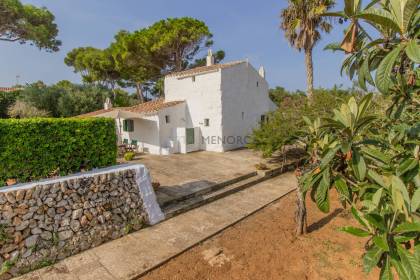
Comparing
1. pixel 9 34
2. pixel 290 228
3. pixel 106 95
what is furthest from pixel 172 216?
pixel 9 34

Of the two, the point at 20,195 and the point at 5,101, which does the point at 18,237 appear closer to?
the point at 20,195

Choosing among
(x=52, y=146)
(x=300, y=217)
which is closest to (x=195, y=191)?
(x=300, y=217)

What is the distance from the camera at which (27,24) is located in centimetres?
2273

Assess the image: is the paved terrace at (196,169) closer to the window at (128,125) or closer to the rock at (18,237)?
the window at (128,125)

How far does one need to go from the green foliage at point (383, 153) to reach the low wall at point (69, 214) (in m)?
6.20

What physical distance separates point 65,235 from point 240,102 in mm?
16227

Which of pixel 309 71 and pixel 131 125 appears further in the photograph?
pixel 131 125

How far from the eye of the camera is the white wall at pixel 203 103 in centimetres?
1791

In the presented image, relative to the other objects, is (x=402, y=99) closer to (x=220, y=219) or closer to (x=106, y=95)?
(x=220, y=219)

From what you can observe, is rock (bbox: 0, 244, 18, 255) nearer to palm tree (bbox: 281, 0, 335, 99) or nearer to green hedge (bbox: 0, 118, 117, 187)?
green hedge (bbox: 0, 118, 117, 187)

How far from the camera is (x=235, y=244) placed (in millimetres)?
6520

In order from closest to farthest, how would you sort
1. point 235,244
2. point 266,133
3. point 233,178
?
point 235,244, point 233,178, point 266,133

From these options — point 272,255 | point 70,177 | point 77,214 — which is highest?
point 70,177

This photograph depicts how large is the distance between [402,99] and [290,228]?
18.7 feet
